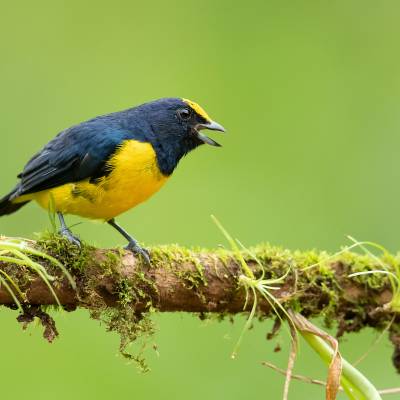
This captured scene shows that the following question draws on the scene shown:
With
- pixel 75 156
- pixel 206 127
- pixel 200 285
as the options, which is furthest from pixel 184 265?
pixel 206 127

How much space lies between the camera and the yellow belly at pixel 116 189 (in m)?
4.04

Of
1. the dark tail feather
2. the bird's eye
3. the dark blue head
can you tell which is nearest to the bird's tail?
the dark tail feather

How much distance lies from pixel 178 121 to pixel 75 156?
25.9 inches

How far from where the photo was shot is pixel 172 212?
5.70m

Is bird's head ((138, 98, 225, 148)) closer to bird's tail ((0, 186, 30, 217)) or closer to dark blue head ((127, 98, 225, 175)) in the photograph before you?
dark blue head ((127, 98, 225, 175))

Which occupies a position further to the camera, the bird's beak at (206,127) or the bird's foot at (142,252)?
the bird's beak at (206,127)

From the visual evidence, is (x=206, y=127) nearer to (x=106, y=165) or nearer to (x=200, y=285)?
(x=106, y=165)

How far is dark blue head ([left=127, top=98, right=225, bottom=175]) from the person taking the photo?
439 centimetres

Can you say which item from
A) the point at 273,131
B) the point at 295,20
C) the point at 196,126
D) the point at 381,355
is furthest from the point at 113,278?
the point at 295,20

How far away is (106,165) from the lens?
160 inches

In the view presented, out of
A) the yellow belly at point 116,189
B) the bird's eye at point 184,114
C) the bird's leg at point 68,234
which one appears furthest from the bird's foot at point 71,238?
the bird's eye at point 184,114

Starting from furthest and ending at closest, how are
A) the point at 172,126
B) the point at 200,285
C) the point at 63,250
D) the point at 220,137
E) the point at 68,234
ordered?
the point at 220,137, the point at 172,126, the point at 68,234, the point at 200,285, the point at 63,250

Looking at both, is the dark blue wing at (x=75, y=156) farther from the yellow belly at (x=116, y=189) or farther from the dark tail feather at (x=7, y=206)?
the dark tail feather at (x=7, y=206)

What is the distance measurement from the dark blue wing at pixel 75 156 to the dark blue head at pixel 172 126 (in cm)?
19
